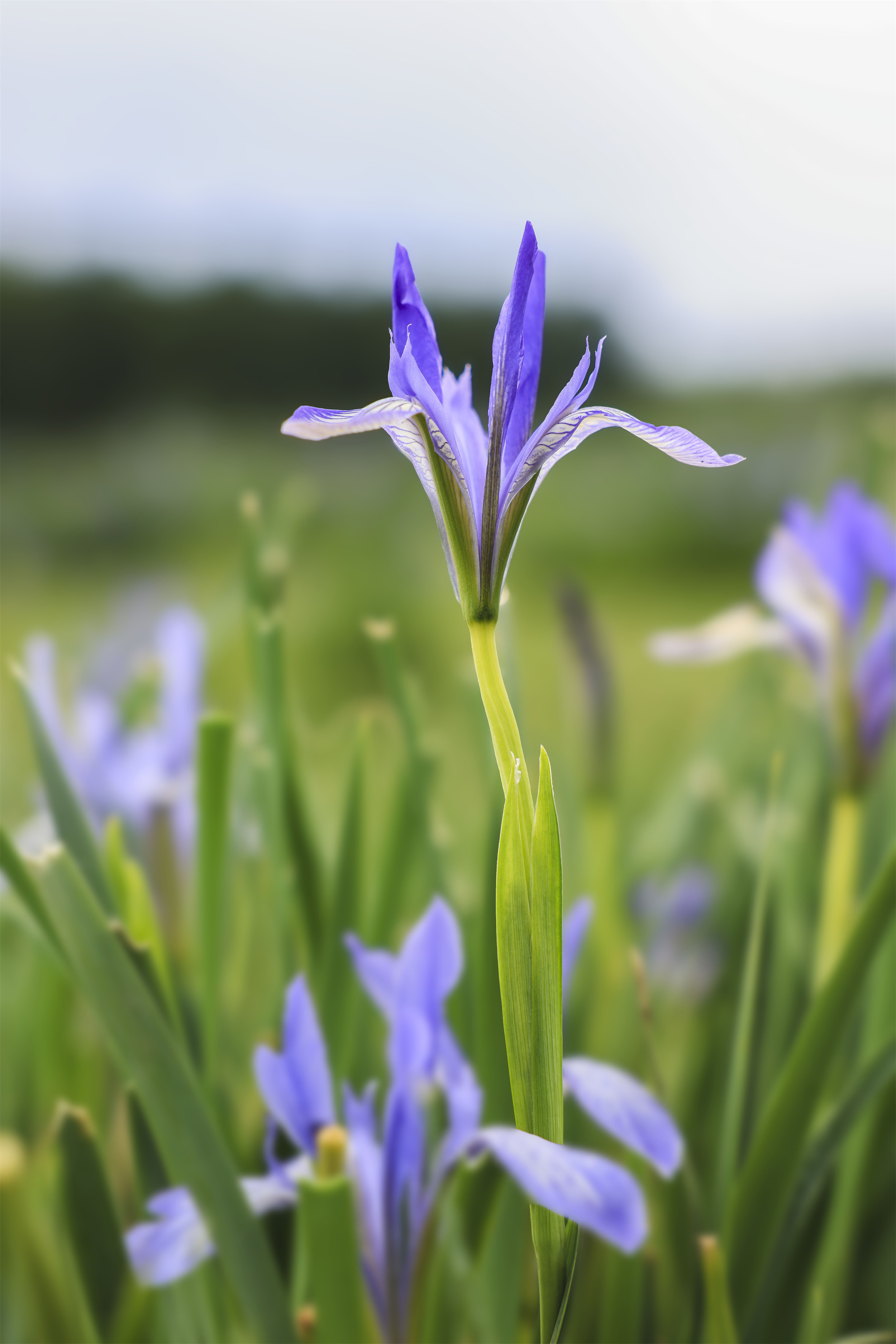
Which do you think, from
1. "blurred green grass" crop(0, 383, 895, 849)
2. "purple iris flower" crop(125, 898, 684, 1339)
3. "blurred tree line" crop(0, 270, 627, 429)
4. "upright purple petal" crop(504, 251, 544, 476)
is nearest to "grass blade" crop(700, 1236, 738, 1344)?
"purple iris flower" crop(125, 898, 684, 1339)

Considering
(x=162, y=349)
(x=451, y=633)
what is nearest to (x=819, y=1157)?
(x=451, y=633)

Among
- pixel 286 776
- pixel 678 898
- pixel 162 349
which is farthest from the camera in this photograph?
pixel 162 349

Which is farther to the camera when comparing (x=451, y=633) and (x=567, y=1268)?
(x=451, y=633)

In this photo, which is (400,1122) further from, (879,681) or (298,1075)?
(879,681)

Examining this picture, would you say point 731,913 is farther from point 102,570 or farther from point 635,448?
point 635,448

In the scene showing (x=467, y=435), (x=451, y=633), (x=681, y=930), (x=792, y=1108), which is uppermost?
(x=467, y=435)
